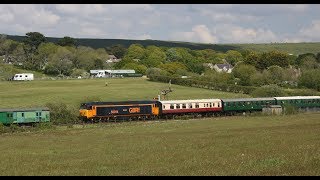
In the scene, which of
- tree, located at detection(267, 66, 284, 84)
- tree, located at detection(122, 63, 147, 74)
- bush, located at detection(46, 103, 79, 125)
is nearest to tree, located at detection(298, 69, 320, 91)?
A: tree, located at detection(267, 66, 284, 84)

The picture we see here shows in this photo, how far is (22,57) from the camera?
546 feet

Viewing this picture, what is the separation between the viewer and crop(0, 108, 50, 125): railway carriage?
157 ft

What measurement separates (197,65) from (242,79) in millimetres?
59408

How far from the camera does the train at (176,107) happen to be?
53875 mm


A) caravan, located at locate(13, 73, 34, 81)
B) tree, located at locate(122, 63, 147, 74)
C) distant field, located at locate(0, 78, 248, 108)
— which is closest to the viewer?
distant field, located at locate(0, 78, 248, 108)

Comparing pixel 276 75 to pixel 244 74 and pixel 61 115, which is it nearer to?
pixel 244 74

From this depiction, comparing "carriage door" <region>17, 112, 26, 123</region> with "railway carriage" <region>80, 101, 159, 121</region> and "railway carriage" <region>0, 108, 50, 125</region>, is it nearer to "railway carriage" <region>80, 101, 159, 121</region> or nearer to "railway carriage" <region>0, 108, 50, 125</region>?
"railway carriage" <region>0, 108, 50, 125</region>

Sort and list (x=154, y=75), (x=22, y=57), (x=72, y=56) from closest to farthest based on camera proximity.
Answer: (x=154, y=75), (x=72, y=56), (x=22, y=57)

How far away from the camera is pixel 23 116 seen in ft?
160

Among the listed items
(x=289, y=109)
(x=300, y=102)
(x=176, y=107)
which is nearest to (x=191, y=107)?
(x=176, y=107)

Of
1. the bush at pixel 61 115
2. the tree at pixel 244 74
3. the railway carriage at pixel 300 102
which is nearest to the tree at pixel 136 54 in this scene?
the tree at pixel 244 74

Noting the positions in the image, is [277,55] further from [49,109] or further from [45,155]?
[45,155]
